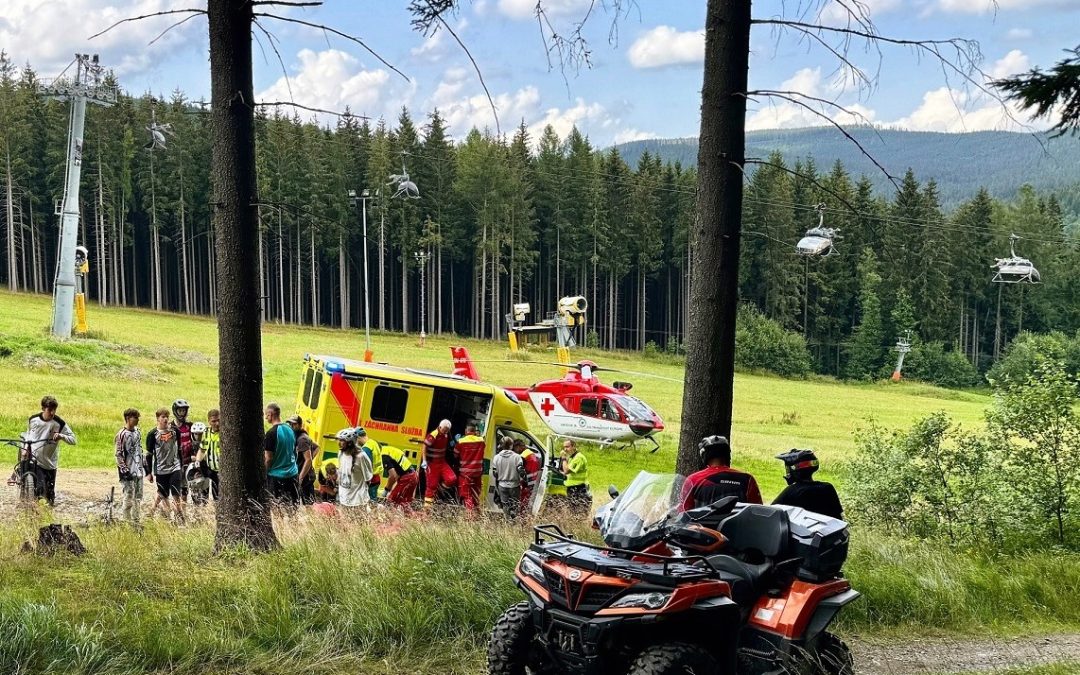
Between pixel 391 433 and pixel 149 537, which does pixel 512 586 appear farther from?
pixel 391 433

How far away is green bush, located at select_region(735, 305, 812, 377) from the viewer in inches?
3137

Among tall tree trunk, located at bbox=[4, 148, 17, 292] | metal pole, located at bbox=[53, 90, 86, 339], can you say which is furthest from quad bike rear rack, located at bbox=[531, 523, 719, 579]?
tall tree trunk, located at bbox=[4, 148, 17, 292]

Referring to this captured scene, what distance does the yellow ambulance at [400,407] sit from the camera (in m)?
16.0

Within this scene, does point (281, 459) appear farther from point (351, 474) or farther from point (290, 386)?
point (290, 386)

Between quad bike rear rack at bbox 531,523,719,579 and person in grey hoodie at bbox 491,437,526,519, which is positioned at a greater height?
quad bike rear rack at bbox 531,523,719,579

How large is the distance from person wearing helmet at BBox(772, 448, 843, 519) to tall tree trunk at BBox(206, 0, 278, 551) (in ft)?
12.8

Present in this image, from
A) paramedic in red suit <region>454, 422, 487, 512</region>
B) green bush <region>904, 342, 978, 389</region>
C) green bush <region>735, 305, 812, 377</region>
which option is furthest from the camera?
green bush <region>904, 342, 978, 389</region>

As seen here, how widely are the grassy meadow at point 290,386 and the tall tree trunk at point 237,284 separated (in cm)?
1434

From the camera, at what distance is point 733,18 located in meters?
8.01

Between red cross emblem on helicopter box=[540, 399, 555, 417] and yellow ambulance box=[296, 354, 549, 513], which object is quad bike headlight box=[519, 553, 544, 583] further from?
red cross emblem on helicopter box=[540, 399, 555, 417]

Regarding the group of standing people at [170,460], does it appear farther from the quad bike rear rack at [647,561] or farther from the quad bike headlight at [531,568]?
the quad bike rear rack at [647,561]

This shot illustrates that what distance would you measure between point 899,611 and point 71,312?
40.9 m

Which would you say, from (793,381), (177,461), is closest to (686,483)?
(177,461)

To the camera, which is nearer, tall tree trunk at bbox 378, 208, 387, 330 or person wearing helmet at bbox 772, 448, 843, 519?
person wearing helmet at bbox 772, 448, 843, 519
